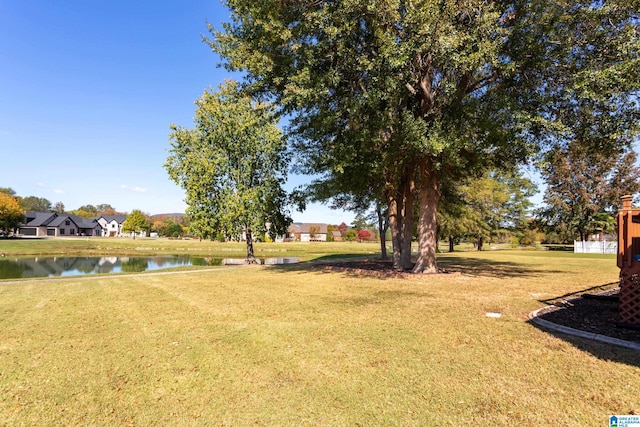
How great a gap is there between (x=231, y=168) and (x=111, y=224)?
94.8 meters

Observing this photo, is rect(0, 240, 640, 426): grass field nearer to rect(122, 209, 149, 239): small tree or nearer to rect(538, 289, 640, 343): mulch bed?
rect(538, 289, 640, 343): mulch bed

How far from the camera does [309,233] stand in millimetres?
119938

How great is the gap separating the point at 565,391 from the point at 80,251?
158ft

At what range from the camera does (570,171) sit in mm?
39375

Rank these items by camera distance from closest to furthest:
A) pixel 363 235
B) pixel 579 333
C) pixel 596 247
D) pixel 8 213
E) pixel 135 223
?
1. pixel 579 333
2. pixel 596 247
3. pixel 8 213
4. pixel 135 223
5. pixel 363 235

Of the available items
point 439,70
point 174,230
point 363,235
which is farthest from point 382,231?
point 174,230

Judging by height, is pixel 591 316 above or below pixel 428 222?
below

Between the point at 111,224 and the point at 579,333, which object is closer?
the point at 579,333

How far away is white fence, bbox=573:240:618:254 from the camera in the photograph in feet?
116

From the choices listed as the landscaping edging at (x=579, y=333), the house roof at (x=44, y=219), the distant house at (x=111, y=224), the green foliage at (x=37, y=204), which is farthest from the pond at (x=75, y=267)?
the green foliage at (x=37, y=204)

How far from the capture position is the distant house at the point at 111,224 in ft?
317

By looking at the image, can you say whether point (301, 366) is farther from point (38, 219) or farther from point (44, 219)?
point (38, 219)

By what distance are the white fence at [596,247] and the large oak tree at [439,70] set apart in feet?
102

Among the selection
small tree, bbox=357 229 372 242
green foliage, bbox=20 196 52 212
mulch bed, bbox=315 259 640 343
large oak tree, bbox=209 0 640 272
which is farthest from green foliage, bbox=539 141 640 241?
green foliage, bbox=20 196 52 212
